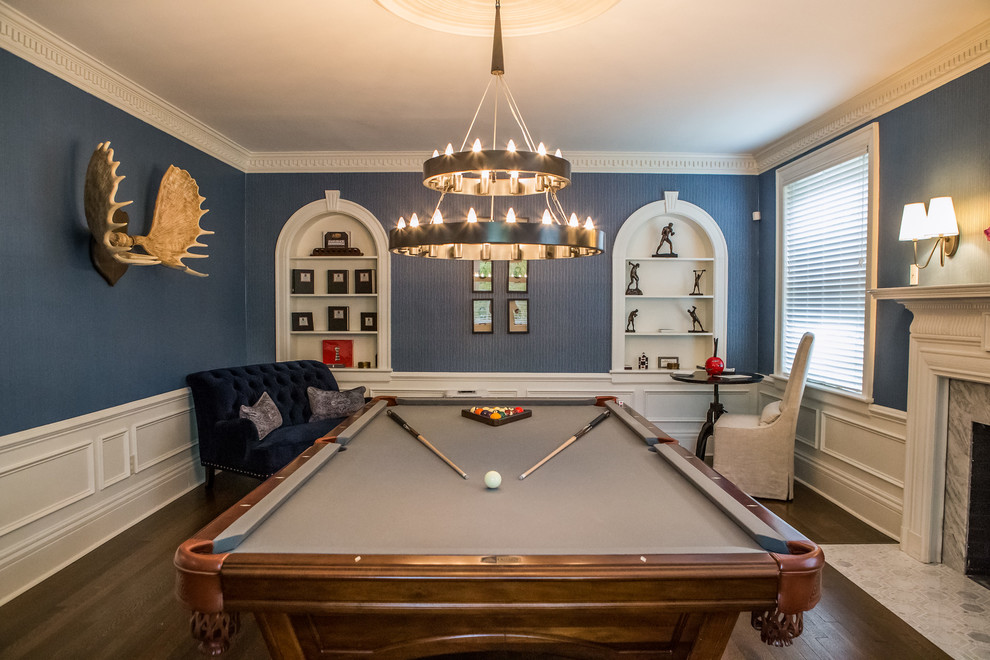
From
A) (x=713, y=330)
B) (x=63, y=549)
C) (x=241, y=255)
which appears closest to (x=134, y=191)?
(x=241, y=255)

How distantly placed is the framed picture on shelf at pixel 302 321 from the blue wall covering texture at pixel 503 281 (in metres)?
0.21

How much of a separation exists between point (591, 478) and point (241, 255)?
169 inches

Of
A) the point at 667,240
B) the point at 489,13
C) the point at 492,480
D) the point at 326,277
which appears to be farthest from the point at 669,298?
the point at 492,480

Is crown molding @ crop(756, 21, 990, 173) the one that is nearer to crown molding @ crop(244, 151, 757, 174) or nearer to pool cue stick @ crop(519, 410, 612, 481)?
crown molding @ crop(244, 151, 757, 174)

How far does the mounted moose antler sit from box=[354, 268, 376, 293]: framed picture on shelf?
167 cm

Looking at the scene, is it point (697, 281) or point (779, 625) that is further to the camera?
point (697, 281)

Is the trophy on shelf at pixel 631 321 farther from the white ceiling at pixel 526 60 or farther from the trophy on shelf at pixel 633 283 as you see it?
the white ceiling at pixel 526 60

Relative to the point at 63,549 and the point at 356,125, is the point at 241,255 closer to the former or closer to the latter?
the point at 356,125

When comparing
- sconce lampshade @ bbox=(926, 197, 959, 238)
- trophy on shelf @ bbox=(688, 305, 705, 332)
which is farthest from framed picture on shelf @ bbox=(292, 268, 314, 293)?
sconce lampshade @ bbox=(926, 197, 959, 238)

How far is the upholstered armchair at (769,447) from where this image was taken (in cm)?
415

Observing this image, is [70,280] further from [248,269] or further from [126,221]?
[248,269]

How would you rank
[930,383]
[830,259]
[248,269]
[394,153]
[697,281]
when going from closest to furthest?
[930,383] → [830,259] → [394,153] → [248,269] → [697,281]

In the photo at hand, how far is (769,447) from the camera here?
164 inches

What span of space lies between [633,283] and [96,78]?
433 centimetres
